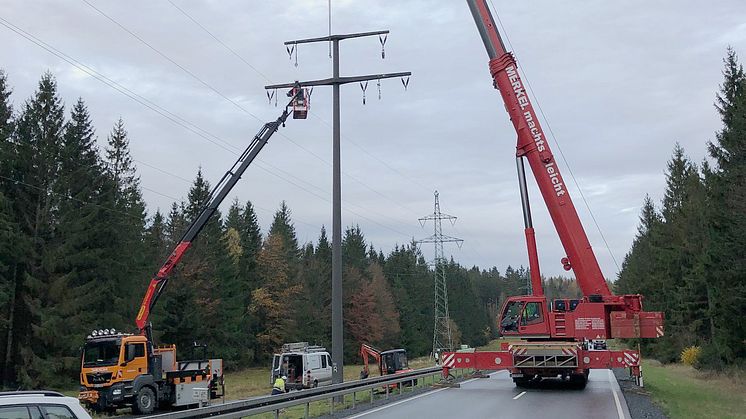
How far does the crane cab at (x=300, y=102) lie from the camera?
2731cm

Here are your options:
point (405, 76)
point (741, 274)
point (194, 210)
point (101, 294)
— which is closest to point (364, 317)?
point (194, 210)

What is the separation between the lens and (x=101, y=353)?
82.1 ft

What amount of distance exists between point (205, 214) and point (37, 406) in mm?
21497

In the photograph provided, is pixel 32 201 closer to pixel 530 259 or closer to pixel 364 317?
pixel 530 259

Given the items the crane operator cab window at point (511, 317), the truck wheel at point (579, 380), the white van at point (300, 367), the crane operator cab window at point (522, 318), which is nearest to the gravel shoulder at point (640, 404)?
the truck wheel at point (579, 380)

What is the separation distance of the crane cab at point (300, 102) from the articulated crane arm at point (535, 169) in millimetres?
7457

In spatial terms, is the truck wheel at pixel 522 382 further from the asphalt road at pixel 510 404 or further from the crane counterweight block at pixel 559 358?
the crane counterweight block at pixel 559 358

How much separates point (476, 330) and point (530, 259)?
110m

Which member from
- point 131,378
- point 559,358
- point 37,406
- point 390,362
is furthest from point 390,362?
point 37,406

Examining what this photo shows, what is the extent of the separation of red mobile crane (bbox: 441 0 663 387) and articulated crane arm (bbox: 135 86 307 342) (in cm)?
842

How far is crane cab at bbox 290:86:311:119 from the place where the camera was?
Result: 2731 centimetres

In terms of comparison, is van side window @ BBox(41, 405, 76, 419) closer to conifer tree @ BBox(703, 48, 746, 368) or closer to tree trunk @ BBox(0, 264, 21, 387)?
conifer tree @ BBox(703, 48, 746, 368)

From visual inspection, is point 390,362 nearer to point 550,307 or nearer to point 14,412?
point 550,307

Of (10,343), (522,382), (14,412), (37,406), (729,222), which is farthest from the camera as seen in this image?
(10,343)
